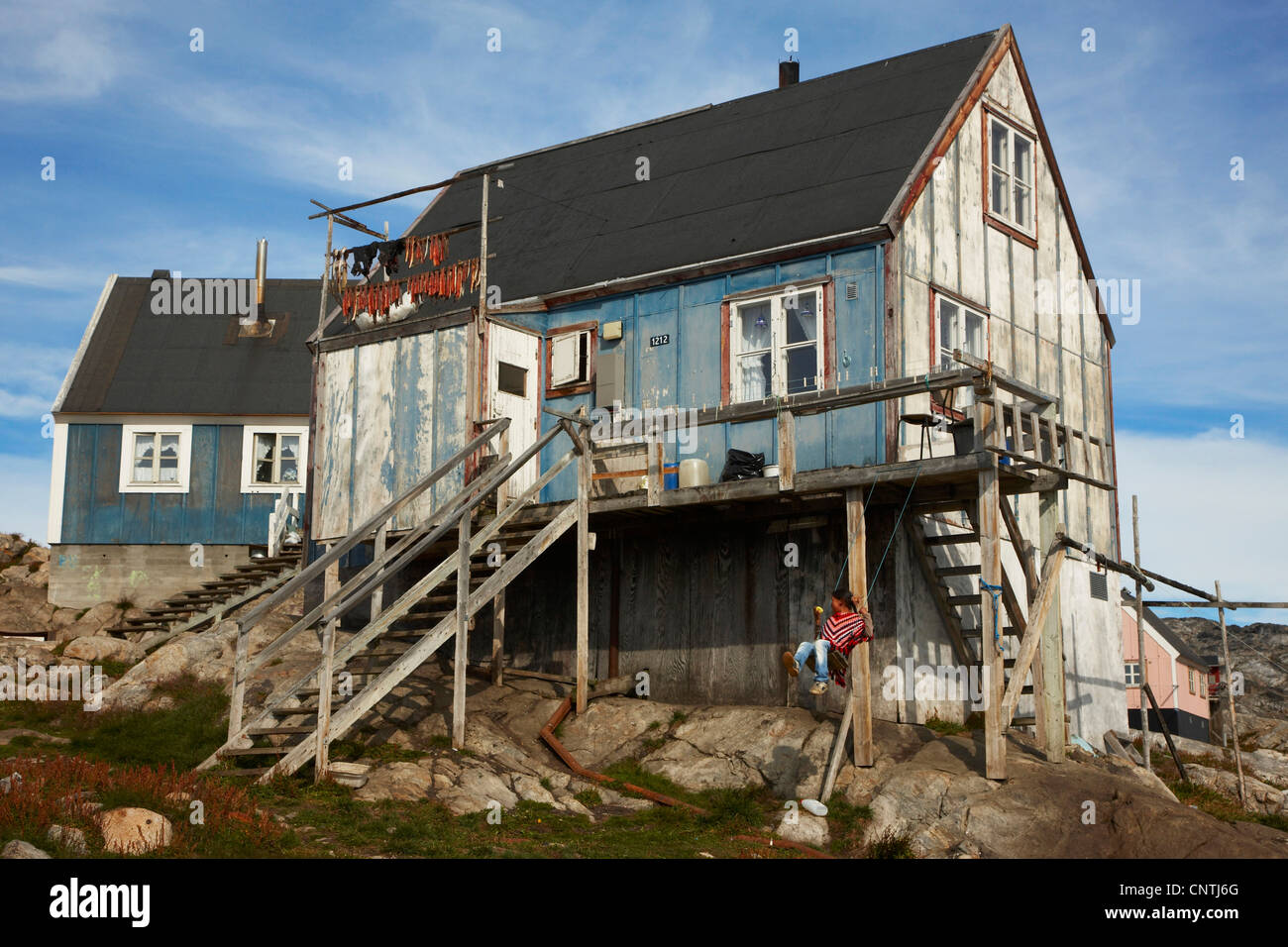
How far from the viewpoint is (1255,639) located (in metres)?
49.2

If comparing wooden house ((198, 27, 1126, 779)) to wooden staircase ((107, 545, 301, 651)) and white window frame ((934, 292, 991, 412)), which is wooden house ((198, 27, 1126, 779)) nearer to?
white window frame ((934, 292, 991, 412))

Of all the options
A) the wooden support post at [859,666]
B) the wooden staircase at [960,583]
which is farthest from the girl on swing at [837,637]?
the wooden staircase at [960,583]

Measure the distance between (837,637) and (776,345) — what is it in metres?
5.58

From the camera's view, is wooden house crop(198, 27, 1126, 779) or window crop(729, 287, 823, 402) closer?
wooden house crop(198, 27, 1126, 779)

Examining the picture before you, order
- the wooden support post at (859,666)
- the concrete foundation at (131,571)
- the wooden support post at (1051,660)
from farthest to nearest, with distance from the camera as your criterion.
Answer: the concrete foundation at (131,571), the wooden support post at (1051,660), the wooden support post at (859,666)

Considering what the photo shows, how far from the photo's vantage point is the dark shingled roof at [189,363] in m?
31.5

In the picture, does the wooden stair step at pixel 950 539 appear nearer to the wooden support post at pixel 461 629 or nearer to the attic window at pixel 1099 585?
the attic window at pixel 1099 585

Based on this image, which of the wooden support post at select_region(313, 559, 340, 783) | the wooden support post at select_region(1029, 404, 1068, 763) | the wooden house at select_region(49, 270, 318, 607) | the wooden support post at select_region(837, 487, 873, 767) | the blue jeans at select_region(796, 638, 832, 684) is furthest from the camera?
the wooden house at select_region(49, 270, 318, 607)

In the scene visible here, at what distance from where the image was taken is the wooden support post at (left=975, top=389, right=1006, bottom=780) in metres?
14.9

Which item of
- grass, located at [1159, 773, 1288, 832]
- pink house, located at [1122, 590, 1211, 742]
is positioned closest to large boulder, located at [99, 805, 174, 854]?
grass, located at [1159, 773, 1288, 832]

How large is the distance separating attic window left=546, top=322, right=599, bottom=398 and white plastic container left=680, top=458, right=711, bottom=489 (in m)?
2.62

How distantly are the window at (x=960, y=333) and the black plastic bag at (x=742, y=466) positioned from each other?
307cm

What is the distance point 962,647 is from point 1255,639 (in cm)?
3601
